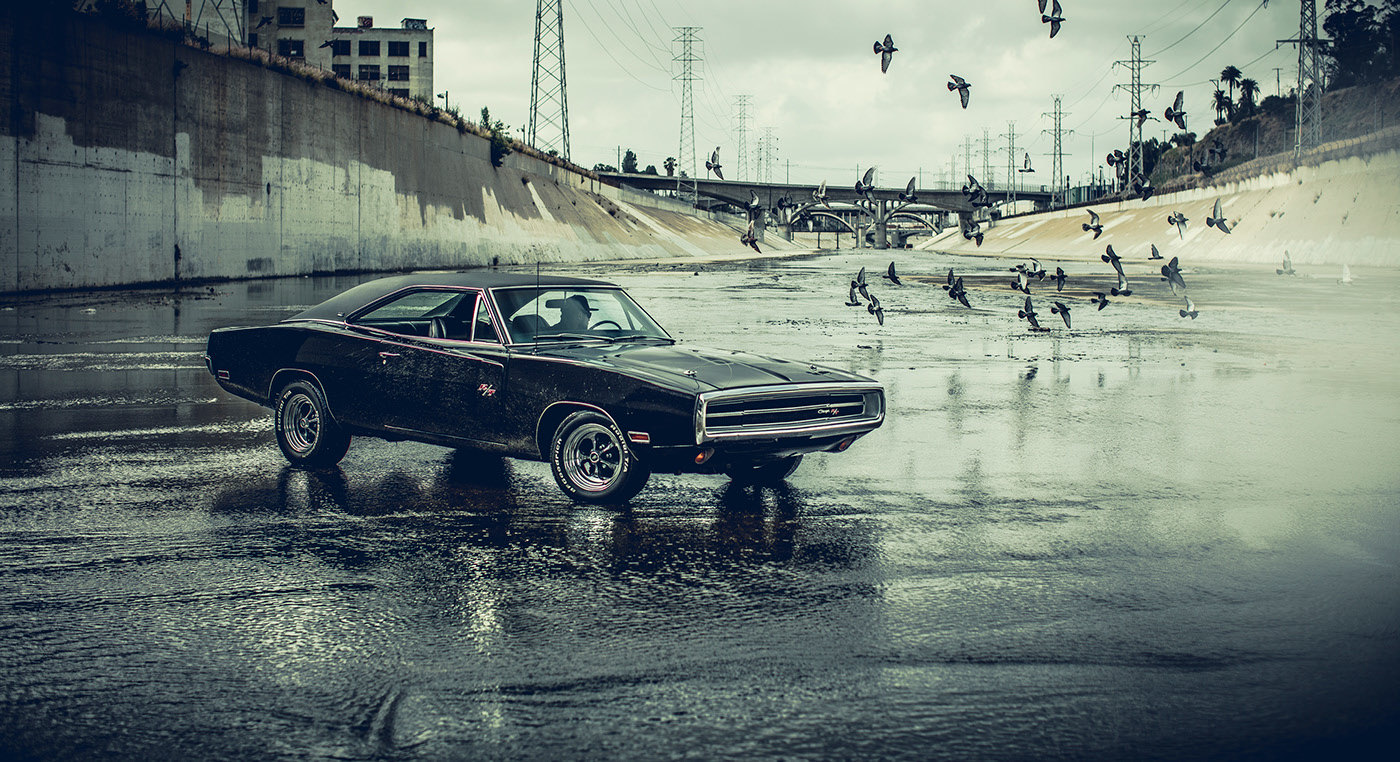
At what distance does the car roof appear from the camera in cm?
789

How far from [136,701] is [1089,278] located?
43793mm

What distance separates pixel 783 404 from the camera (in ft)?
22.8

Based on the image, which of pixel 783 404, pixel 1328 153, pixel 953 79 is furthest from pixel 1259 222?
pixel 783 404

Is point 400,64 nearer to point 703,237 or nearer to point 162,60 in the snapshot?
point 703,237

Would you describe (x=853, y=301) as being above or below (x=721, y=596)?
above

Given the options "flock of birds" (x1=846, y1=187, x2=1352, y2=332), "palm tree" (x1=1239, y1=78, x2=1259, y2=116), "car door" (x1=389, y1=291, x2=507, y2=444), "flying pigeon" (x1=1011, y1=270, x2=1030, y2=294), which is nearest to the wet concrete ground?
"car door" (x1=389, y1=291, x2=507, y2=444)

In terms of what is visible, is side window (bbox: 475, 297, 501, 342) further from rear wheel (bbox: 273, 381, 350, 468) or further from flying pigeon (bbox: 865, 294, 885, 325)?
flying pigeon (bbox: 865, 294, 885, 325)

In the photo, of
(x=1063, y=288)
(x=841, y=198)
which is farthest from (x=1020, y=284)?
(x=841, y=198)

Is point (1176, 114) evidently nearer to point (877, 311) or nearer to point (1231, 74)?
point (877, 311)

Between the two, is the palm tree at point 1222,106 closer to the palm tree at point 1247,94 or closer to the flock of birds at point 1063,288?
the palm tree at point 1247,94

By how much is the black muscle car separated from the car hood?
0.02 metres

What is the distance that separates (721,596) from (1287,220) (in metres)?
58.0

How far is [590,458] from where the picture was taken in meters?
7.04

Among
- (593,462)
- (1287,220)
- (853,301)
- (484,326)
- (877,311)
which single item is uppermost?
(1287,220)
